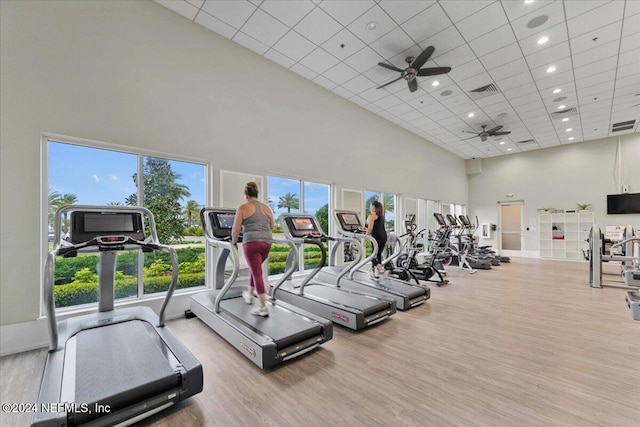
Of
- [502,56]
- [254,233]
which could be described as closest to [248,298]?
[254,233]

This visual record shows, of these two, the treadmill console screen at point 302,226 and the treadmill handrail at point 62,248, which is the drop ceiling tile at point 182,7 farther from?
the treadmill console screen at point 302,226

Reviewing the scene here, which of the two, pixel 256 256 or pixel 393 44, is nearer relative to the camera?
pixel 256 256

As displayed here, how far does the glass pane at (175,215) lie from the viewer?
4211 mm

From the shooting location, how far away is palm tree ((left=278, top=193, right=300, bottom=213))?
6116 mm

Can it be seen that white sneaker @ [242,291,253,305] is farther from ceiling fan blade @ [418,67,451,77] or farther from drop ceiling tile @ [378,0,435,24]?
ceiling fan blade @ [418,67,451,77]

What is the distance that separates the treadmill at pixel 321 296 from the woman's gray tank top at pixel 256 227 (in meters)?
0.46

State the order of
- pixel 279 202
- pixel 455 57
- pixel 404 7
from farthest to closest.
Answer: pixel 279 202
pixel 455 57
pixel 404 7

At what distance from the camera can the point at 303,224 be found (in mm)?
4285

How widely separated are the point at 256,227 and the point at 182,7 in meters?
3.85

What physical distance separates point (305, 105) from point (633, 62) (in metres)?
6.82

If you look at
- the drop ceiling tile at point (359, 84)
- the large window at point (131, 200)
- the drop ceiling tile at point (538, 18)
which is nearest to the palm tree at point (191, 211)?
the large window at point (131, 200)

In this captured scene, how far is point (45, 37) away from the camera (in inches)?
130

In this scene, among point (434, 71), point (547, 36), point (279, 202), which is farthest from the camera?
point (279, 202)

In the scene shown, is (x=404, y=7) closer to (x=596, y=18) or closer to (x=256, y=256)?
(x=596, y=18)
